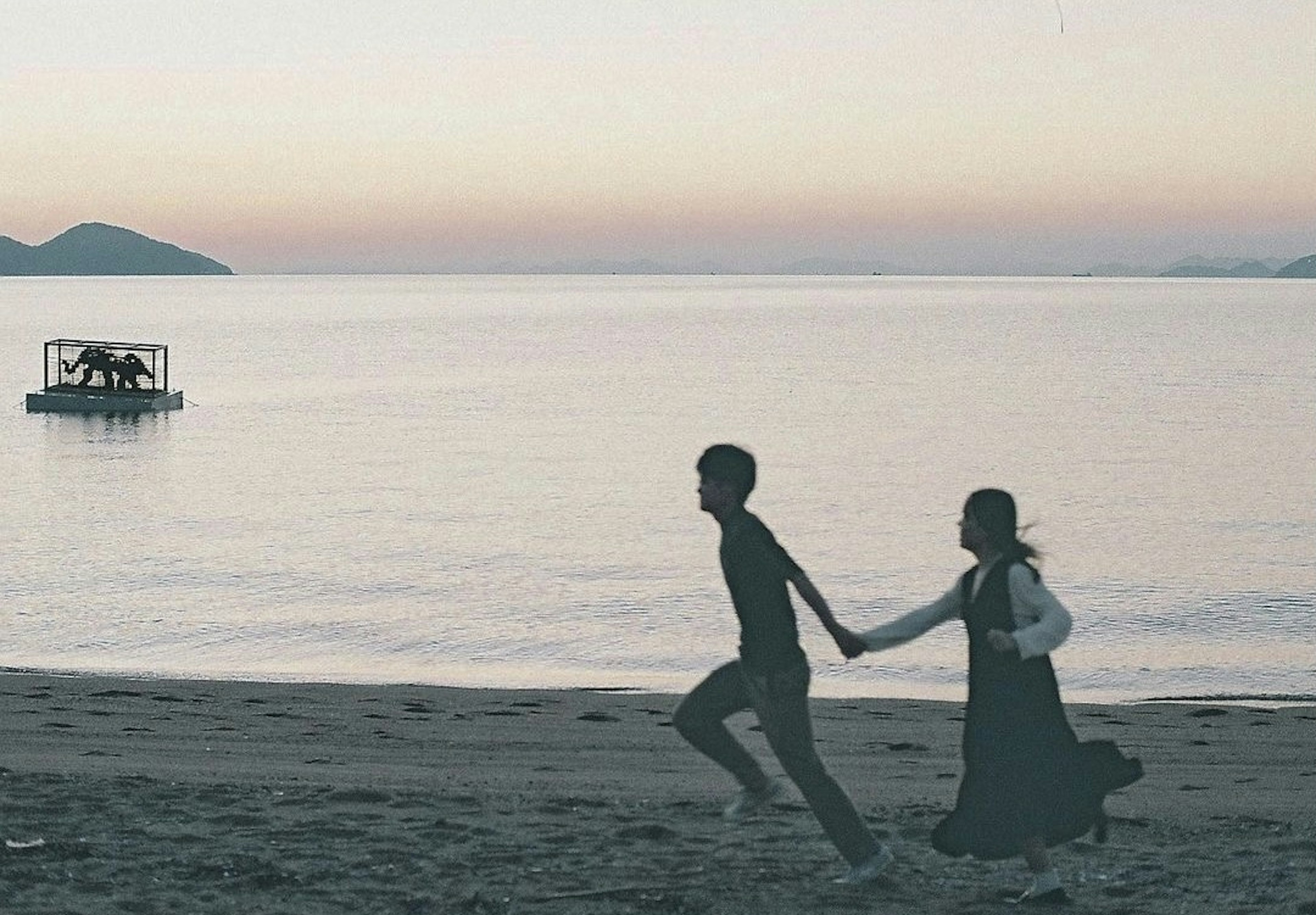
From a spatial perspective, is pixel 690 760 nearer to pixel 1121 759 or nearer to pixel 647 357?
pixel 1121 759

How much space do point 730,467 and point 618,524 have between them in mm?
25066

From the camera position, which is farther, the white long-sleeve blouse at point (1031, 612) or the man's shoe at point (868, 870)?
the man's shoe at point (868, 870)

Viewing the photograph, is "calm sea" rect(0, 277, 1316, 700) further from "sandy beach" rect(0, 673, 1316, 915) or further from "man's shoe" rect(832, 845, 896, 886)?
"man's shoe" rect(832, 845, 896, 886)

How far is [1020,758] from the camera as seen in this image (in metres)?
6.88

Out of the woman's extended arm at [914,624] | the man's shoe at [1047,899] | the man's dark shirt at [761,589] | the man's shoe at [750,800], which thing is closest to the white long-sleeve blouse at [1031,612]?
the woman's extended arm at [914,624]

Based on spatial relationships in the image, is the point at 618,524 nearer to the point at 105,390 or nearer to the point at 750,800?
the point at 750,800

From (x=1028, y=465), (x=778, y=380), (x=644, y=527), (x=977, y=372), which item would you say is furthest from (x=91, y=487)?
(x=977, y=372)

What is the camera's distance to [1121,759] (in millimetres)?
6961

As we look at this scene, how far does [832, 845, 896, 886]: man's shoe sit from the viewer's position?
7.38 m

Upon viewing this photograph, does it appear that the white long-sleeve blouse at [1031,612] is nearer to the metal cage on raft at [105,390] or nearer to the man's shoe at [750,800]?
the man's shoe at [750,800]

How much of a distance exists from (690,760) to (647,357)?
104m

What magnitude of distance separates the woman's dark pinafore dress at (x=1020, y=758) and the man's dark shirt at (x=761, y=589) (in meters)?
0.74

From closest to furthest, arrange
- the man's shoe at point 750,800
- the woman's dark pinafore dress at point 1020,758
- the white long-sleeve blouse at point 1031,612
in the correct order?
the white long-sleeve blouse at point 1031,612, the woman's dark pinafore dress at point 1020,758, the man's shoe at point 750,800

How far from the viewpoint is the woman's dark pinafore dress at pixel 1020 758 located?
6824 millimetres
